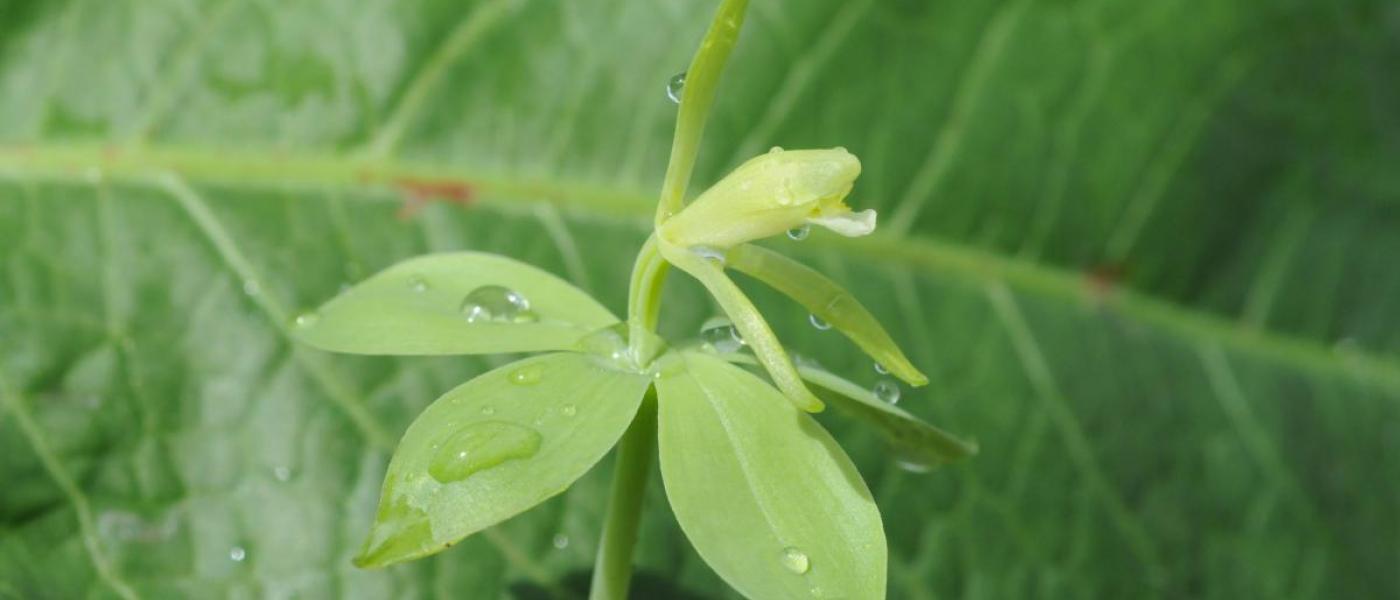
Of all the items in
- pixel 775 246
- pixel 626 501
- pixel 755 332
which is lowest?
pixel 775 246

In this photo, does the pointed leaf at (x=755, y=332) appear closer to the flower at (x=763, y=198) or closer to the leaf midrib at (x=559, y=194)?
the flower at (x=763, y=198)

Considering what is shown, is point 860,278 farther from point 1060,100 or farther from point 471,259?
point 471,259

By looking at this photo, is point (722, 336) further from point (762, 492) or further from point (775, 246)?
point (775, 246)

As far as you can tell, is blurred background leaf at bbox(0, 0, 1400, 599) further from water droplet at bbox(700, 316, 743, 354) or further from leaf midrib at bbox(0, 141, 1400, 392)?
water droplet at bbox(700, 316, 743, 354)

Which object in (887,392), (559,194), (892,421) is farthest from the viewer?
(559,194)

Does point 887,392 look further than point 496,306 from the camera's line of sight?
Yes

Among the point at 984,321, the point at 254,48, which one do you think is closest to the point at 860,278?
the point at 984,321

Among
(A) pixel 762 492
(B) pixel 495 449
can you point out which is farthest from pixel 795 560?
(B) pixel 495 449
